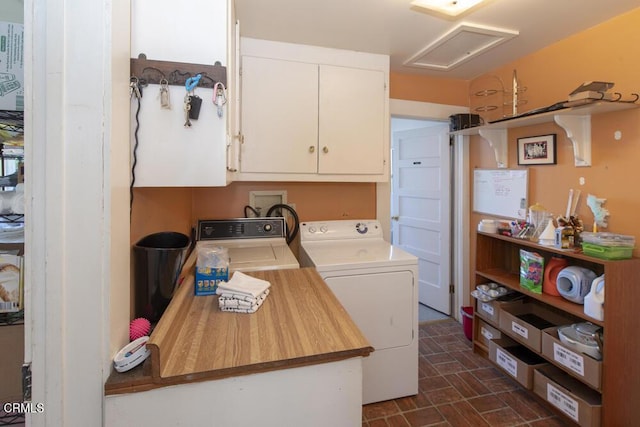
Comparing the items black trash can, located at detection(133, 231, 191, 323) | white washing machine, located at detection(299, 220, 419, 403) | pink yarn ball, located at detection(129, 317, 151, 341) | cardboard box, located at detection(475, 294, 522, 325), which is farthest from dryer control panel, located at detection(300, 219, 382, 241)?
pink yarn ball, located at detection(129, 317, 151, 341)

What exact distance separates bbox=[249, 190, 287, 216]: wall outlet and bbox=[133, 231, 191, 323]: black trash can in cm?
137

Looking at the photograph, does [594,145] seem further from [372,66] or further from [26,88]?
[26,88]

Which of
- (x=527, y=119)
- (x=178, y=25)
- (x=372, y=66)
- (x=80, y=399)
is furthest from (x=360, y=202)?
(x=80, y=399)

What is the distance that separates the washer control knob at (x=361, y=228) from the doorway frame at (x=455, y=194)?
9.5 inches

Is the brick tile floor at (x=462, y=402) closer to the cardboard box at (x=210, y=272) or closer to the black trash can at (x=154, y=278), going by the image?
the cardboard box at (x=210, y=272)

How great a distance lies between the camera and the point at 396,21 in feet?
6.17

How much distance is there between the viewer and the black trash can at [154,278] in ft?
3.37

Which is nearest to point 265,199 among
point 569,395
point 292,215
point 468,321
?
point 292,215

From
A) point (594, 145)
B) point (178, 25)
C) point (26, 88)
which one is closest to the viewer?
point (26, 88)

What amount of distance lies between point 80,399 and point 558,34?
9.64ft

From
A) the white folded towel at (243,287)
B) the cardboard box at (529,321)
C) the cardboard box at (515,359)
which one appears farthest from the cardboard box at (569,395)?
the white folded towel at (243,287)

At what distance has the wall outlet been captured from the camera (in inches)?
97.7

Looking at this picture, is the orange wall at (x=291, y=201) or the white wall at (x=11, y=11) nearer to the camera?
the white wall at (x=11, y=11)

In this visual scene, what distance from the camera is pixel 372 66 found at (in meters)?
→ 2.29
